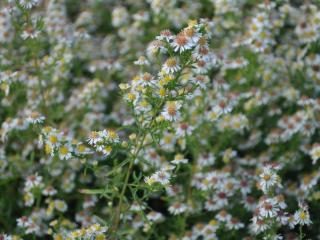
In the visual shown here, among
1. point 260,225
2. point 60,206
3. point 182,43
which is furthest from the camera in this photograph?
point 60,206

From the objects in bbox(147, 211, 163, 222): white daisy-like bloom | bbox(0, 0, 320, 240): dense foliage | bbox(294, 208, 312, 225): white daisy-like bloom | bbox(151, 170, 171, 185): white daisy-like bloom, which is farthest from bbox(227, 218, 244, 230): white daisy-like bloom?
bbox(151, 170, 171, 185): white daisy-like bloom

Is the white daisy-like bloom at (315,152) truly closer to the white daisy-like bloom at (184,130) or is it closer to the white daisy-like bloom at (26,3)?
the white daisy-like bloom at (184,130)

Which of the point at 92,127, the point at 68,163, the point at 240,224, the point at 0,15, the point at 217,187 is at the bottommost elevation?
the point at 240,224

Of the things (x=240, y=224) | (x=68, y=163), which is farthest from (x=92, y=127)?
(x=240, y=224)

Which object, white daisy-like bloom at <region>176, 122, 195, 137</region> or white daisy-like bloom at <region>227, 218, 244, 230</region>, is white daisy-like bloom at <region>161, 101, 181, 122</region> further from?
white daisy-like bloom at <region>227, 218, 244, 230</region>

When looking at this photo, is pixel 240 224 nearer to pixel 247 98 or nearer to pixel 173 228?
pixel 173 228

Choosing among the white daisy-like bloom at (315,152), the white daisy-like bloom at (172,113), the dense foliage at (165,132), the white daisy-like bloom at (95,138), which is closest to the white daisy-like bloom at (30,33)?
the dense foliage at (165,132)

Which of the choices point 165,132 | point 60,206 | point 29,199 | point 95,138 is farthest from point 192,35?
point 29,199

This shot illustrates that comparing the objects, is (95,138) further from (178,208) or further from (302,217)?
(302,217)
